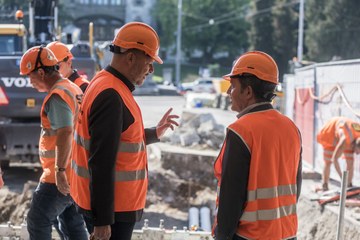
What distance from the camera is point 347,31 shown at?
49062 millimetres

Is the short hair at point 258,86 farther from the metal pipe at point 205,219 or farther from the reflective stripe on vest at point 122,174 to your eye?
the metal pipe at point 205,219

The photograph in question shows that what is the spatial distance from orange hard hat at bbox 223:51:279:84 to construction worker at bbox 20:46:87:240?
1.54 meters

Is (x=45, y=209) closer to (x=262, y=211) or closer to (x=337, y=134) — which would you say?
(x=262, y=211)

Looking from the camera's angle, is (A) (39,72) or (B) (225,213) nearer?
(B) (225,213)

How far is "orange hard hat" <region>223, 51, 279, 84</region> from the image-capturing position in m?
3.24

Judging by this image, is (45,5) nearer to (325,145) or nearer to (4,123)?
(4,123)

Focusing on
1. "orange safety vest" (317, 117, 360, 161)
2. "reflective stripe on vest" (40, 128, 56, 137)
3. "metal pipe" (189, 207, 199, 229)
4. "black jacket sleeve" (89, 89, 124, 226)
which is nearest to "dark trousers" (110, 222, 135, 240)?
"black jacket sleeve" (89, 89, 124, 226)

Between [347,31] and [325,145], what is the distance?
4214cm

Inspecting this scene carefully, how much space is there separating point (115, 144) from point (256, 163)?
79 centimetres

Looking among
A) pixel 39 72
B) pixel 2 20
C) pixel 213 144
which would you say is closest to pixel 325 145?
pixel 213 144

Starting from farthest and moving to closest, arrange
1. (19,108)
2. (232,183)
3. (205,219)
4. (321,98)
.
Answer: (321,98), (19,108), (205,219), (232,183)

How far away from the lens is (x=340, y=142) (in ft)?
28.8

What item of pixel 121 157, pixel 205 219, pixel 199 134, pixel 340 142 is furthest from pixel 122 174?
pixel 199 134

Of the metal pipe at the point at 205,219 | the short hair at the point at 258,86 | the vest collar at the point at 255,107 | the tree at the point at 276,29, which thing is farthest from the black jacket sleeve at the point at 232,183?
the tree at the point at 276,29
